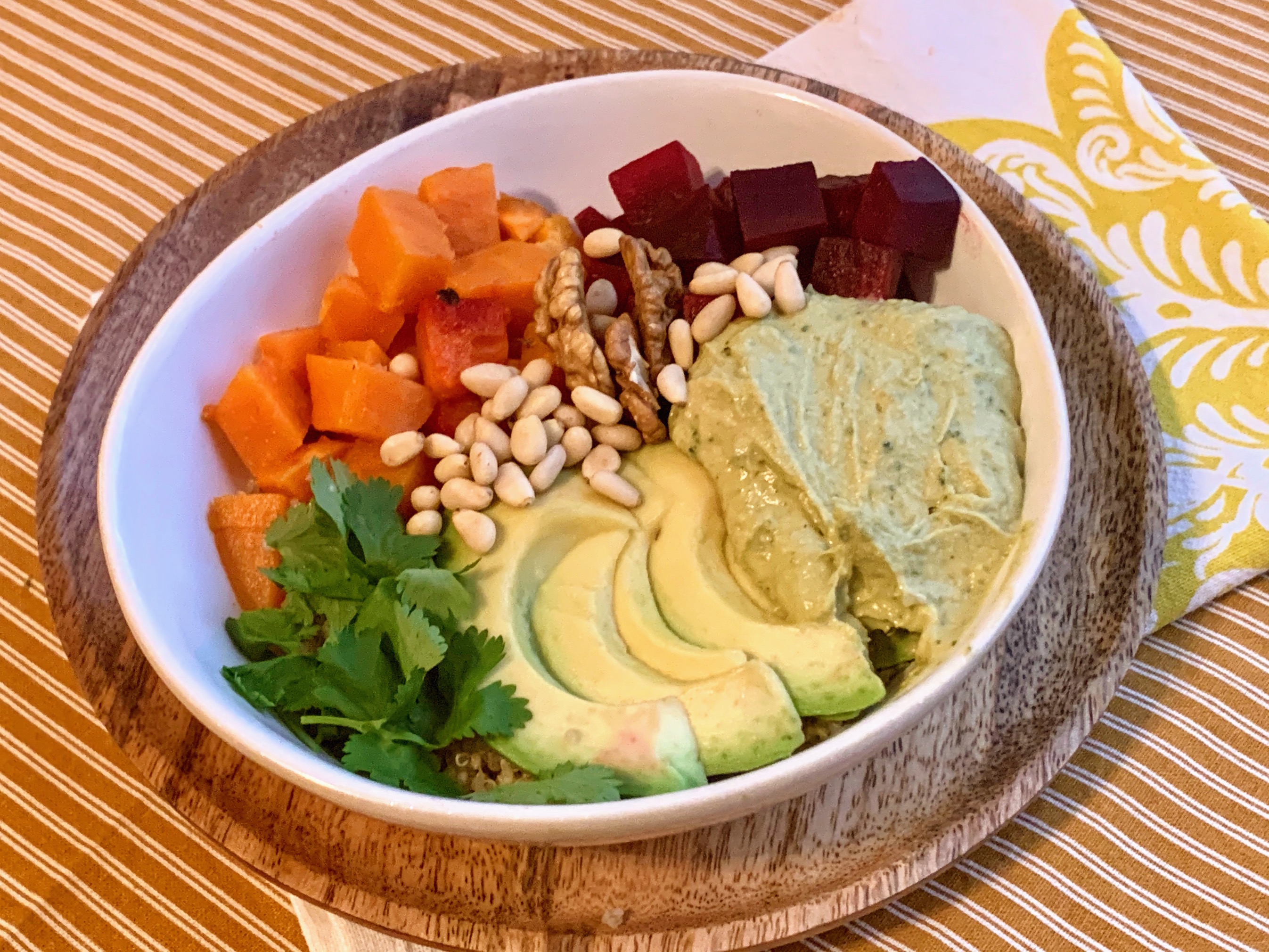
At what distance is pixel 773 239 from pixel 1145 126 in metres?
0.97

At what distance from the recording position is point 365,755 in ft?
4.26

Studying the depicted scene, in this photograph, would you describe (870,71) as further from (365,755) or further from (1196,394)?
(365,755)

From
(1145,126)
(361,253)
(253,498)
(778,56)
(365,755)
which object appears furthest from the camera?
(778,56)

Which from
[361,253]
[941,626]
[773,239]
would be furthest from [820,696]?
[361,253]

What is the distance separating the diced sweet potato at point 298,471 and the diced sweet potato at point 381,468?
0.07 ft

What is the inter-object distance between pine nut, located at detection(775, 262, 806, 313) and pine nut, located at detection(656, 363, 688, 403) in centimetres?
19

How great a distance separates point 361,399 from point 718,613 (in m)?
0.63

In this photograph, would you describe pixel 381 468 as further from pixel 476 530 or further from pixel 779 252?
pixel 779 252

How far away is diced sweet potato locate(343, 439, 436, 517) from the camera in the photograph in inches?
62.1

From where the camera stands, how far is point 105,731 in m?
1.67

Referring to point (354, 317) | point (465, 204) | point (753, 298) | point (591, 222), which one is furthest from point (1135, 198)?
point (354, 317)

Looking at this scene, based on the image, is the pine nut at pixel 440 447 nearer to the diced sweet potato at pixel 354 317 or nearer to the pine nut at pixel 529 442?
the pine nut at pixel 529 442

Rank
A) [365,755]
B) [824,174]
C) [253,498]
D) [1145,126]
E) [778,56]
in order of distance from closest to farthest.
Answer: [365,755], [253,498], [824,174], [1145,126], [778,56]

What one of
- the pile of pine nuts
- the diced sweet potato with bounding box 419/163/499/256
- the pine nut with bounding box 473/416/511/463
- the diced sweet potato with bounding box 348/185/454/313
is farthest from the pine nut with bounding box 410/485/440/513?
the diced sweet potato with bounding box 419/163/499/256
